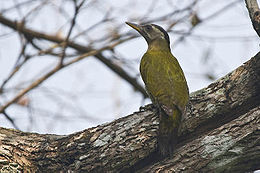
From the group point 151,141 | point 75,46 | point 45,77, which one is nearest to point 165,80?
point 151,141

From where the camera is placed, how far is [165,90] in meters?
5.09

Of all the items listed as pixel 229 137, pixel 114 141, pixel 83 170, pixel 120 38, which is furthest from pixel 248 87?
pixel 120 38

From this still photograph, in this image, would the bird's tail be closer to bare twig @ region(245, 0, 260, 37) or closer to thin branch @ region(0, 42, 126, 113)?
bare twig @ region(245, 0, 260, 37)

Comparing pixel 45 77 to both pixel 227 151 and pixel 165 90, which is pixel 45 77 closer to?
pixel 165 90

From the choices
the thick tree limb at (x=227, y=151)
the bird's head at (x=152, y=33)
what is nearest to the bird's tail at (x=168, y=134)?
the thick tree limb at (x=227, y=151)

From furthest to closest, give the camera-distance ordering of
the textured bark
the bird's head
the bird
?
the bird's head → the bird → the textured bark

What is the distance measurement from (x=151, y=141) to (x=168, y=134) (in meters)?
0.23

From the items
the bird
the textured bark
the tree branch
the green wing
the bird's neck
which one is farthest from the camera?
the tree branch

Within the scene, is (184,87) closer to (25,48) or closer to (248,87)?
(248,87)

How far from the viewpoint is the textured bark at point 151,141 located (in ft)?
15.0

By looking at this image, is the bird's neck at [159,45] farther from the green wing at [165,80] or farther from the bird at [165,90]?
the green wing at [165,80]

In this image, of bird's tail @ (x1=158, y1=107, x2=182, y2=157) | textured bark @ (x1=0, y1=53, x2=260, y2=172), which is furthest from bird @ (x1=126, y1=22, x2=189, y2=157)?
textured bark @ (x1=0, y1=53, x2=260, y2=172)

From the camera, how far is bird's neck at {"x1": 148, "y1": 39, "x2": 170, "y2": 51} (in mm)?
6516

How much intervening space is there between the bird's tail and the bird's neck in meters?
1.96
